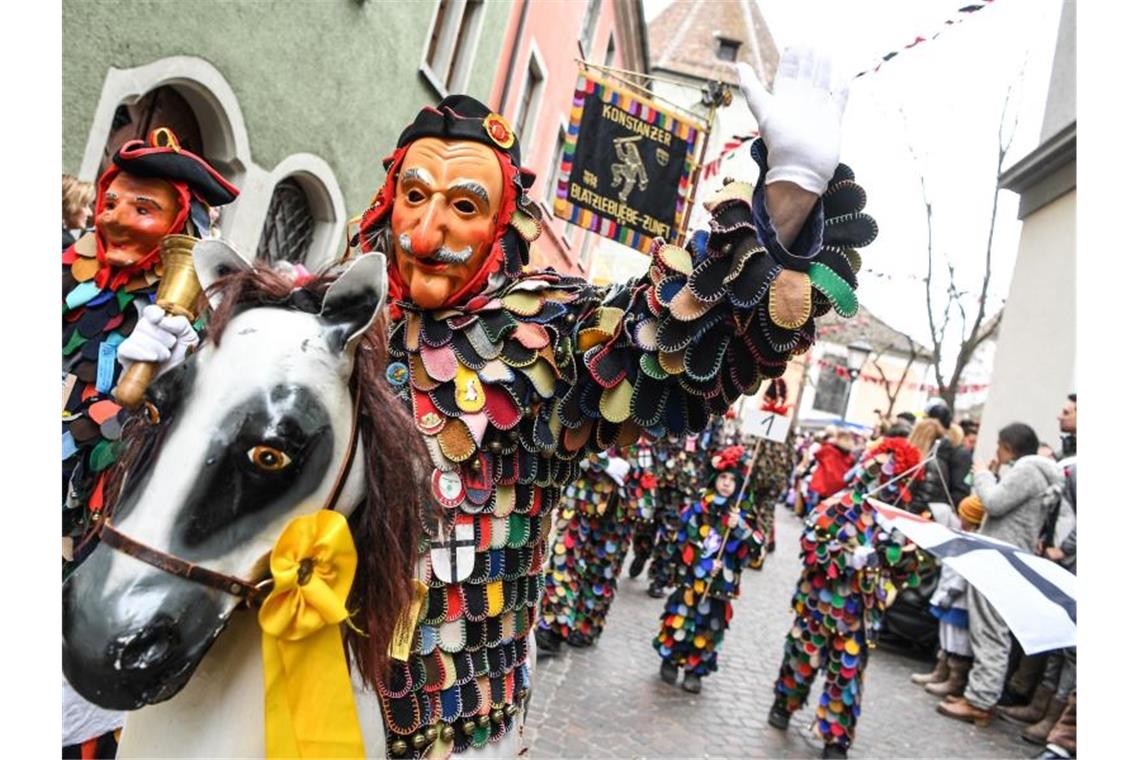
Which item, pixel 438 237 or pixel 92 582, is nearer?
pixel 92 582

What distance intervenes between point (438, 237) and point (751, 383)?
828 mm

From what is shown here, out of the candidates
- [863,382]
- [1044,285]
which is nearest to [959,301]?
[1044,285]

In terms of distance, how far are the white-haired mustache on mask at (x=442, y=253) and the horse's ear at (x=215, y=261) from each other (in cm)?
52

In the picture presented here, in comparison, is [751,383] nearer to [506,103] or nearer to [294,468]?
[294,468]

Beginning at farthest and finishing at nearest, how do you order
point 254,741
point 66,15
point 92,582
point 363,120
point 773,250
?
point 363,120, point 66,15, point 773,250, point 254,741, point 92,582

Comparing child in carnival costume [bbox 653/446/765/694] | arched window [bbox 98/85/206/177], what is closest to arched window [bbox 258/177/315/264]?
arched window [bbox 98/85/206/177]

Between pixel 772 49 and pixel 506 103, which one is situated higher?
pixel 772 49

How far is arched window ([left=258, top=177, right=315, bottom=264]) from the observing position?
898cm

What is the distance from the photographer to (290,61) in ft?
26.4

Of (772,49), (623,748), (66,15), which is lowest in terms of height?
(623,748)

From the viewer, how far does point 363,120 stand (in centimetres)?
962

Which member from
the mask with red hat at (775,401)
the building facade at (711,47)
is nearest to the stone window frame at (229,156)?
the mask with red hat at (775,401)

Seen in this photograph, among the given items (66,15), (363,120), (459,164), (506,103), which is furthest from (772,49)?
(459,164)

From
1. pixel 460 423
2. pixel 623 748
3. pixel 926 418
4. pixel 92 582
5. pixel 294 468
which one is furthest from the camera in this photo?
pixel 926 418
